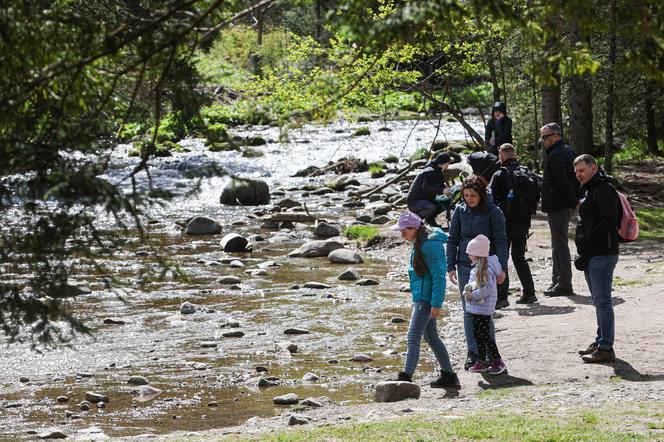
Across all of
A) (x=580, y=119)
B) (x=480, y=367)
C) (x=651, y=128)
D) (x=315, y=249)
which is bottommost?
(x=480, y=367)

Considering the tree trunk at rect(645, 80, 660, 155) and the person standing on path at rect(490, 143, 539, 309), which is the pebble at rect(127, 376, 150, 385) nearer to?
the person standing on path at rect(490, 143, 539, 309)

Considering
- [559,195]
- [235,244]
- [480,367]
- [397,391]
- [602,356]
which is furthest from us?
[235,244]

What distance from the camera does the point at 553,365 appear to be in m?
10.7

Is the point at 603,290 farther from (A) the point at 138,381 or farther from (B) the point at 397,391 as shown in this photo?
(A) the point at 138,381

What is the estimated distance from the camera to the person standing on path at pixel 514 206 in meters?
13.5

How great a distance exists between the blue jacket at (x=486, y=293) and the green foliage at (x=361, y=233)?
1083 cm

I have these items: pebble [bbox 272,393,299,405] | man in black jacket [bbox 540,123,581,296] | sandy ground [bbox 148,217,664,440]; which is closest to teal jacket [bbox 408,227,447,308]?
sandy ground [bbox 148,217,664,440]

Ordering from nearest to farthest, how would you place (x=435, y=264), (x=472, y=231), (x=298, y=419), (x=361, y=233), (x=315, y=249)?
(x=298, y=419)
(x=435, y=264)
(x=472, y=231)
(x=315, y=249)
(x=361, y=233)

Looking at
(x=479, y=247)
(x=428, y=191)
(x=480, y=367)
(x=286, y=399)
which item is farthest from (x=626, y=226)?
(x=428, y=191)

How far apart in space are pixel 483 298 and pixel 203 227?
48.4 ft

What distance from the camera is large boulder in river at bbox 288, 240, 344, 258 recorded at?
20.5 m

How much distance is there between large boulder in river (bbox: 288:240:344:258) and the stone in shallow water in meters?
10.5

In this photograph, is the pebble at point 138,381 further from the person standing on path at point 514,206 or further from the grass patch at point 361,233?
the grass patch at point 361,233

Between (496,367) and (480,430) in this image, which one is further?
(496,367)
